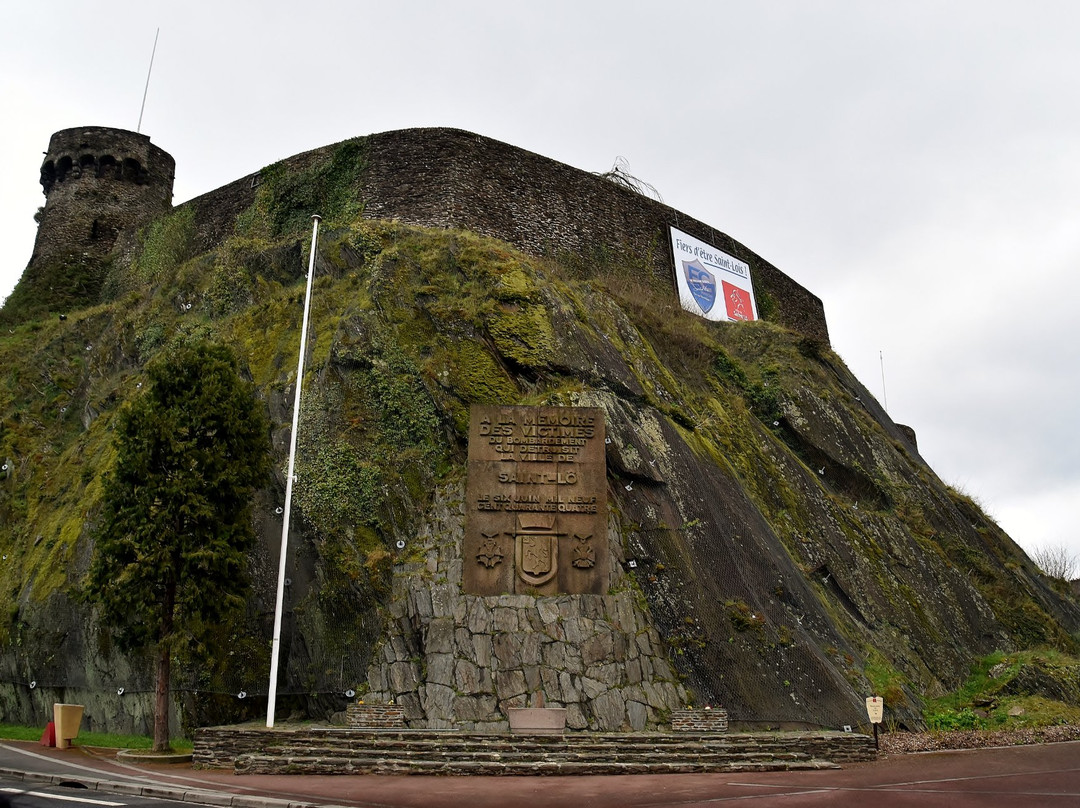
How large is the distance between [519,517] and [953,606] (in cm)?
1017

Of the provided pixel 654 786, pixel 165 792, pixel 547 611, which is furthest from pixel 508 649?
pixel 165 792

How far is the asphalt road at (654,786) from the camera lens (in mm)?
8234

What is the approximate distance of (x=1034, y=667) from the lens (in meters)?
15.6

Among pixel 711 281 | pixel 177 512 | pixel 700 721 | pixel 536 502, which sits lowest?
pixel 700 721

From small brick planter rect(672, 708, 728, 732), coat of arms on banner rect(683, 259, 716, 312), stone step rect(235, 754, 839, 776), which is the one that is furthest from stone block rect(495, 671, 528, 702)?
coat of arms on banner rect(683, 259, 716, 312)

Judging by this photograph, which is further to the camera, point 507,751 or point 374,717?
point 374,717

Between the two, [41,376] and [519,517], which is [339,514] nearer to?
[519,517]

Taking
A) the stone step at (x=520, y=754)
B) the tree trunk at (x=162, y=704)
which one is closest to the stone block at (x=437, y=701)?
the stone step at (x=520, y=754)

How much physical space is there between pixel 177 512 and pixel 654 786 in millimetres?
8357

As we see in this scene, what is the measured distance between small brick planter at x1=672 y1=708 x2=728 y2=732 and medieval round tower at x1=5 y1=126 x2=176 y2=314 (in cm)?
2348

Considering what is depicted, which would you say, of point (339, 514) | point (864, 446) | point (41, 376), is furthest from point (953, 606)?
point (41, 376)

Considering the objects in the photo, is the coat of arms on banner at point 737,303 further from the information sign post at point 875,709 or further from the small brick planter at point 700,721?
the information sign post at point 875,709

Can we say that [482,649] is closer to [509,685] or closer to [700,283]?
[509,685]

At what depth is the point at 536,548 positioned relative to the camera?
542 inches
